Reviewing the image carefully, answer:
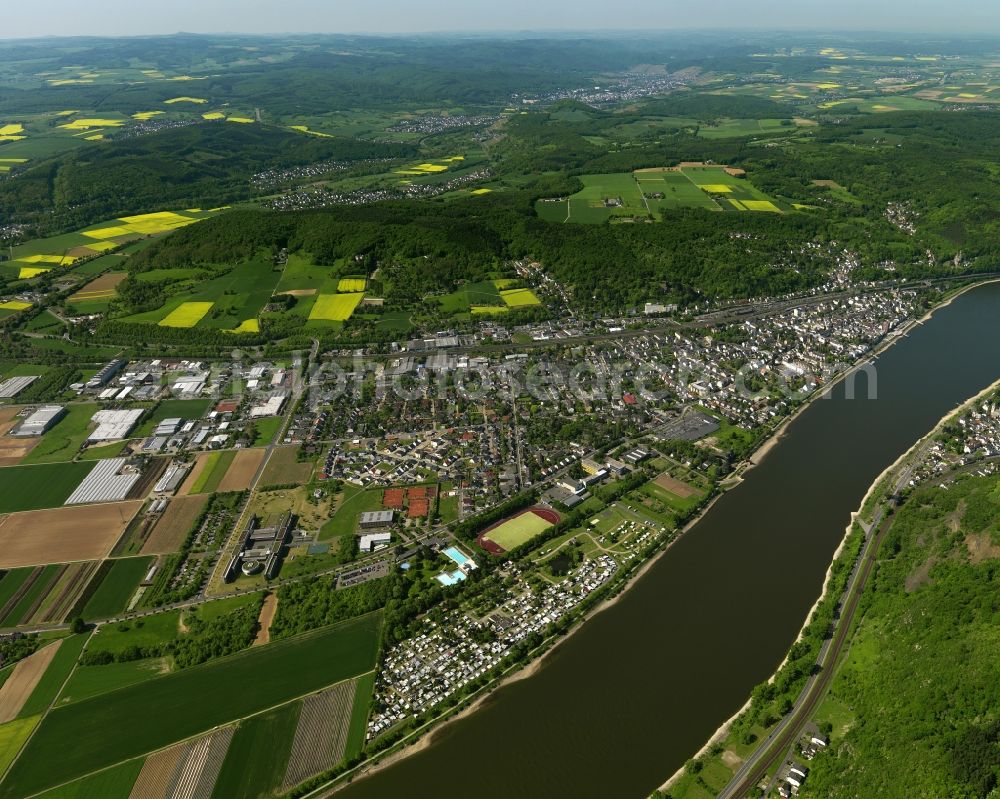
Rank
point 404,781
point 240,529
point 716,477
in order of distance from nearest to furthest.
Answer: point 404,781 → point 240,529 → point 716,477

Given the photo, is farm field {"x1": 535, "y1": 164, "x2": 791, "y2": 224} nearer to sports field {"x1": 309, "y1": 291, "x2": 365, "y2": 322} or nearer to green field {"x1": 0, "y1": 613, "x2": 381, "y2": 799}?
sports field {"x1": 309, "y1": 291, "x2": 365, "y2": 322}

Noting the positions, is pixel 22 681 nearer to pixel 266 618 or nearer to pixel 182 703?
pixel 182 703

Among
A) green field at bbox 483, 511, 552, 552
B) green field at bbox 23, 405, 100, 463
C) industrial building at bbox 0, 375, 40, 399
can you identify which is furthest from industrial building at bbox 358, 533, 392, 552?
industrial building at bbox 0, 375, 40, 399

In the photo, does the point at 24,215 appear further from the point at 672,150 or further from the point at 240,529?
the point at 672,150

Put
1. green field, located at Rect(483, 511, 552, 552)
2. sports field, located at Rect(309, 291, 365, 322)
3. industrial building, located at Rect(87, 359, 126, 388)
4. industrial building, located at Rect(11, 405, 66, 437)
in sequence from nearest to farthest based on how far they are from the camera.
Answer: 1. green field, located at Rect(483, 511, 552, 552)
2. industrial building, located at Rect(11, 405, 66, 437)
3. industrial building, located at Rect(87, 359, 126, 388)
4. sports field, located at Rect(309, 291, 365, 322)

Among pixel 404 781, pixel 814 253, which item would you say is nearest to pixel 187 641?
pixel 404 781

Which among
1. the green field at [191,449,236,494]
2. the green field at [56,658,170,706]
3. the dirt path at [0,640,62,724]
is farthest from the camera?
the green field at [191,449,236,494]
